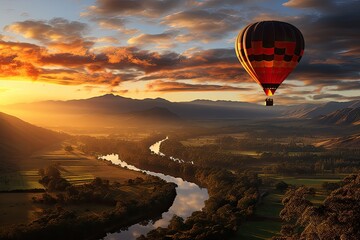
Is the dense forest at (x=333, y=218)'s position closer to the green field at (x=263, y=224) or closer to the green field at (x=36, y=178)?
the green field at (x=263, y=224)

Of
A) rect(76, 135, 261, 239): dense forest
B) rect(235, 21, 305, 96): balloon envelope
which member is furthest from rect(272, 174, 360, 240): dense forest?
rect(76, 135, 261, 239): dense forest

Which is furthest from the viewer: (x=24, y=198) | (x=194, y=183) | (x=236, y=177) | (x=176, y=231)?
(x=194, y=183)

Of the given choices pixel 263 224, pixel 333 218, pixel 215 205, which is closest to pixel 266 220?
pixel 263 224

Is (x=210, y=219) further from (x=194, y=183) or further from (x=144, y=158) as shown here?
(x=144, y=158)

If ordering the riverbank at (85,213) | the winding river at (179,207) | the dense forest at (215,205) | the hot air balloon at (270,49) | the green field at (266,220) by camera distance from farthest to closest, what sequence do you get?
the winding river at (179,207)
the green field at (266,220)
the riverbank at (85,213)
the dense forest at (215,205)
the hot air balloon at (270,49)

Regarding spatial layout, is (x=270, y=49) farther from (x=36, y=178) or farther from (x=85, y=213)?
(x=36, y=178)

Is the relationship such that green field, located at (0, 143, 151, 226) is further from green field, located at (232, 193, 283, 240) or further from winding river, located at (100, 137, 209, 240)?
green field, located at (232, 193, 283, 240)

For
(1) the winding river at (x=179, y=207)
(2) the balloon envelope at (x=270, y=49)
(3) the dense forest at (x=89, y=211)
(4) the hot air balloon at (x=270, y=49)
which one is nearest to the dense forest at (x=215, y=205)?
(1) the winding river at (x=179, y=207)

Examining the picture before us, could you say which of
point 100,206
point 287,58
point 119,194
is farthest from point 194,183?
point 287,58
